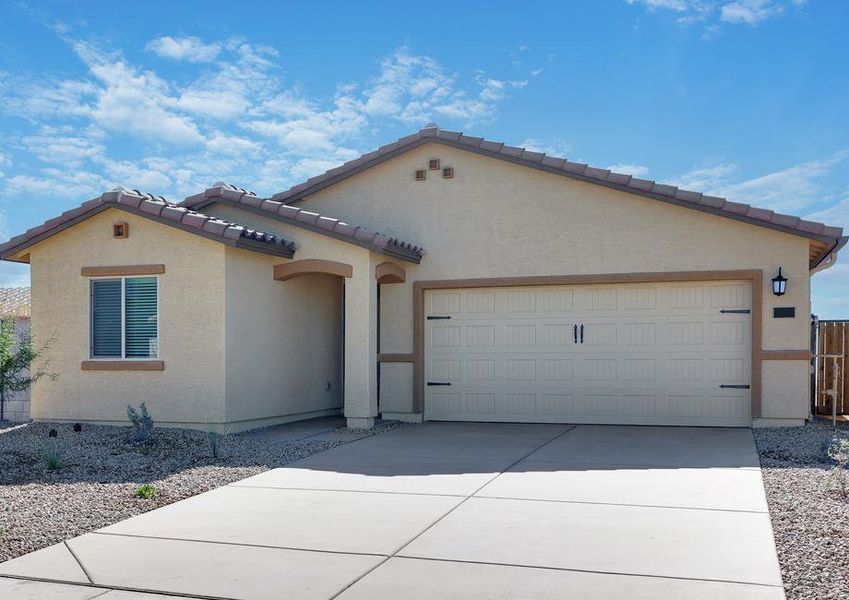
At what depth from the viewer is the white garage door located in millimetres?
13625

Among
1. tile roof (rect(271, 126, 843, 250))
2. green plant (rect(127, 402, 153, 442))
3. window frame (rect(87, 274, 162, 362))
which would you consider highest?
tile roof (rect(271, 126, 843, 250))

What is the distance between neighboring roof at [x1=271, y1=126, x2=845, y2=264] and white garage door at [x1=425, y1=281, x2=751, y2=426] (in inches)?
48.4

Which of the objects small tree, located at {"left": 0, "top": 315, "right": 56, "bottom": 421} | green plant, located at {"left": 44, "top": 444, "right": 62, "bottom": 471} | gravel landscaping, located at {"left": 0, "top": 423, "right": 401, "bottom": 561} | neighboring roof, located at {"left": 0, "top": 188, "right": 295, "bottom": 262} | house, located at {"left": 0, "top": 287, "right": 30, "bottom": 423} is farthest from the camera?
house, located at {"left": 0, "top": 287, "right": 30, "bottom": 423}

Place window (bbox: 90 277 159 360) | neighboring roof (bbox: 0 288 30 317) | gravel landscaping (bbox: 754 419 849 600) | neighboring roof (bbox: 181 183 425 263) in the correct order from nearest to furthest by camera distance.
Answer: gravel landscaping (bbox: 754 419 849 600) → window (bbox: 90 277 159 360) → neighboring roof (bbox: 181 183 425 263) → neighboring roof (bbox: 0 288 30 317)

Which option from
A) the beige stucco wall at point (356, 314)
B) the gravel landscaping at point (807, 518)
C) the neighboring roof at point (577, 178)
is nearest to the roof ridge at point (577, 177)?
the neighboring roof at point (577, 178)

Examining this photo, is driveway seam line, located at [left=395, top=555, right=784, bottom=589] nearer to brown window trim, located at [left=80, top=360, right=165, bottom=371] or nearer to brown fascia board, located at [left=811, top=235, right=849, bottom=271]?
brown window trim, located at [left=80, top=360, right=165, bottom=371]

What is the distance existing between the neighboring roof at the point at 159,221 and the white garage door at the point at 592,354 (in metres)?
3.41

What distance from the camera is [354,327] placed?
43.8ft

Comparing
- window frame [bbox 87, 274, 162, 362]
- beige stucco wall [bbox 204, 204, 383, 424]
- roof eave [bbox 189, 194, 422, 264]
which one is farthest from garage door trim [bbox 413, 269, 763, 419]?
window frame [bbox 87, 274, 162, 362]

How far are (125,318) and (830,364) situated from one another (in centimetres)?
1351

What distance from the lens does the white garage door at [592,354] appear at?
1362 centimetres

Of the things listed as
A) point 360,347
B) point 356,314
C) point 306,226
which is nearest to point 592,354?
point 360,347

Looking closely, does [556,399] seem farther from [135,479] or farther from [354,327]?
[135,479]

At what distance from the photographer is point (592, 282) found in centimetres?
1408
